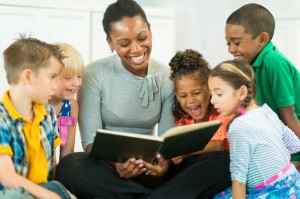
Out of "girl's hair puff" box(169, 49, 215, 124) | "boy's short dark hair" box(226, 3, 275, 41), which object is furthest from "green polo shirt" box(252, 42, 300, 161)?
"girl's hair puff" box(169, 49, 215, 124)

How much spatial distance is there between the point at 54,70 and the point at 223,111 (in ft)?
2.08

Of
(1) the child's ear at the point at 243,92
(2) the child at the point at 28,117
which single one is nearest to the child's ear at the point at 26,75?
(2) the child at the point at 28,117

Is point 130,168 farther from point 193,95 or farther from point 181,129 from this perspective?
point 193,95

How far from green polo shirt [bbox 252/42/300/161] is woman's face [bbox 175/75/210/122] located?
24cm

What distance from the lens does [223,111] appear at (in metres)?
1.96

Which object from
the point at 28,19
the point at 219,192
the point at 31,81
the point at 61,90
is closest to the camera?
the point at 31,81

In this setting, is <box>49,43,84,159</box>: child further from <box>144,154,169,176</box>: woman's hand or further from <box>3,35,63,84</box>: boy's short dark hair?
<box>144,154,169,176</box>: woman's hand

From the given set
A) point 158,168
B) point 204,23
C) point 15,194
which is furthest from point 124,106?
point 204,23

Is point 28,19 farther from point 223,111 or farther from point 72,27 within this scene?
point 223,111

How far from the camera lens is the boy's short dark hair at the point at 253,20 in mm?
2348

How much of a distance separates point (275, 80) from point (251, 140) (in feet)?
1.40

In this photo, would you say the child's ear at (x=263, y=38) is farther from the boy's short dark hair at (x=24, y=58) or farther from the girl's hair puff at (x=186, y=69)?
the boy's short dark hair at (x=24, y=58)

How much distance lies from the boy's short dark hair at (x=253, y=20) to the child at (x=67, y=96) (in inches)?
28.3

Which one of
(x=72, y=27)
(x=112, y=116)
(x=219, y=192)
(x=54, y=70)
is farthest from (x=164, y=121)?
(x=72, y=27)
